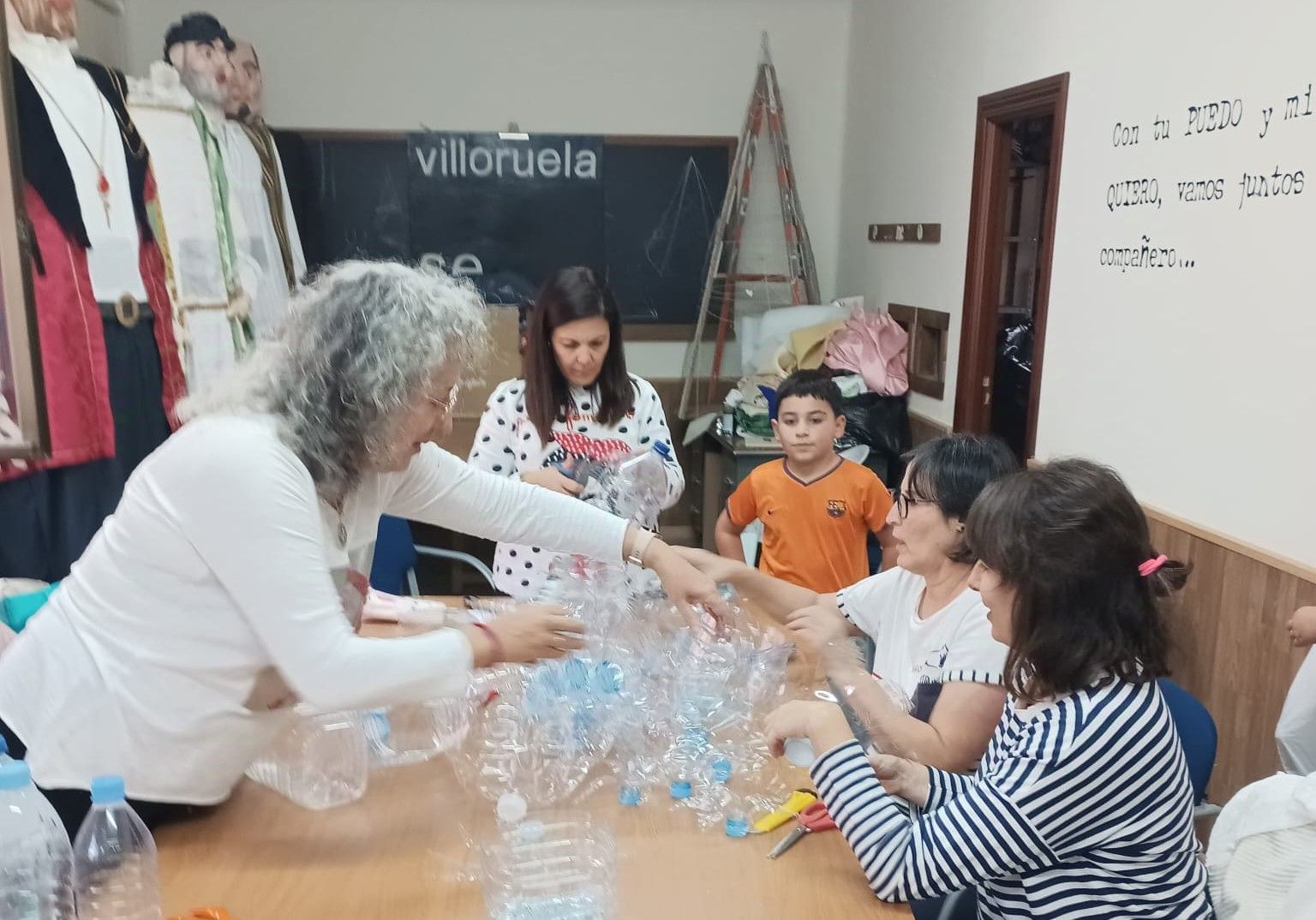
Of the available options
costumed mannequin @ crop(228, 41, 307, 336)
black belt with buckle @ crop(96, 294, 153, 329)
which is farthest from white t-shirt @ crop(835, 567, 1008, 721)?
costumed mannequin @ crop(228, 41, 307, 336)

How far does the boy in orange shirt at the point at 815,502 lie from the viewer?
2.71 m

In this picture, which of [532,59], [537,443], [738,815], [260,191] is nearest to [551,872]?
[738,815]

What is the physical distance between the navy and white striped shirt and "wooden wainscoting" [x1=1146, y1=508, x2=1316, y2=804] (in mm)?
1026

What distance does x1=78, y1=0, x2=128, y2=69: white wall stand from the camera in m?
3.97

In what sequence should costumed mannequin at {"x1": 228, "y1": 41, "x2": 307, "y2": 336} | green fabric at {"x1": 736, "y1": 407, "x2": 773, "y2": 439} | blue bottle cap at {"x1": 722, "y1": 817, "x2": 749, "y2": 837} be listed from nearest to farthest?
blue bottle cap at {"x1": 722, "y1": 817, "x2": 749, "y2": 837} < costumed mannequin at {"x1": 228, "y1": 41, "x2": 307, "y2": 336} < green fabric at {"x1": 736, "y1": 407, "x2": 773, "y2": 439}

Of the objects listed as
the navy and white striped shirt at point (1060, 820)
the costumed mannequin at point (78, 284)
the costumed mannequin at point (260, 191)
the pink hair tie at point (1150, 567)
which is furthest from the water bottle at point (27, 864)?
the costumed mannequin at point (260, 191)

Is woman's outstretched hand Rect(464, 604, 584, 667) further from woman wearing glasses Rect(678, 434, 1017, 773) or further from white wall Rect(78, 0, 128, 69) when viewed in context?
white wall Rect(78, 0, 128, 69)

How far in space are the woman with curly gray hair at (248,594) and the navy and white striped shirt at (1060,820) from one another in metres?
0.48

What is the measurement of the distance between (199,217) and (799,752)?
278cm

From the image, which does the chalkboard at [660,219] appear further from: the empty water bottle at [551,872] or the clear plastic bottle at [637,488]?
the empty water bottle at [551,872]

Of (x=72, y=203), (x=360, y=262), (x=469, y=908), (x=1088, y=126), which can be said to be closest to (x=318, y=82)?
(x=72, y=203)

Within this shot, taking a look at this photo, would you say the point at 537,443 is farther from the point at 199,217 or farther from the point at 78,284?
the point at 199,217

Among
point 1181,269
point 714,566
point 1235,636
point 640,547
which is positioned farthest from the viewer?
point 1181,269

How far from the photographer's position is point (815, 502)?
2.74 meters
